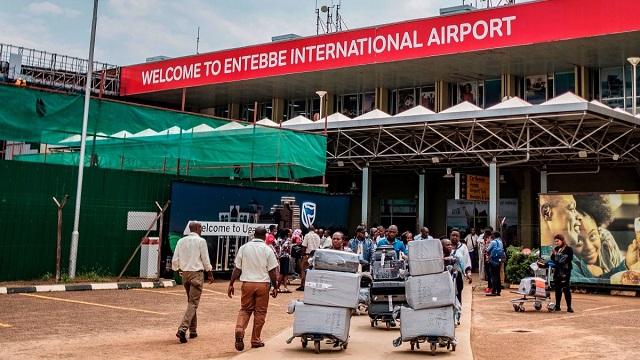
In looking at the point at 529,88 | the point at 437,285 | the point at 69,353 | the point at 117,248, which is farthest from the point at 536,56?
the point at 69,353

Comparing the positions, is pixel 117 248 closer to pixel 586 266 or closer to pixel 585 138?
pixel 586 266

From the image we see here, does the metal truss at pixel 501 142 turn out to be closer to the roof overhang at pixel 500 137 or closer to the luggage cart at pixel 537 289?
the roof overhang at pixel 500 137

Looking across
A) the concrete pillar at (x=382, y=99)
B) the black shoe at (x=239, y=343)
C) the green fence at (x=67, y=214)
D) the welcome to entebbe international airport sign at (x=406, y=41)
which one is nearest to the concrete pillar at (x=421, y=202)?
the concrete pillar at (x=382, y=99)

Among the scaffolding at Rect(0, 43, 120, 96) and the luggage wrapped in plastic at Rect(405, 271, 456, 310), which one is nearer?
the luggage wrapped in plastic at Rect(405, 271, 456, 310)

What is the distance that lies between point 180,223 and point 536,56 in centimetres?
1866

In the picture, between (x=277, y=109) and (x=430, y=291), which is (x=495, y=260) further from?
(x=277, y=109)

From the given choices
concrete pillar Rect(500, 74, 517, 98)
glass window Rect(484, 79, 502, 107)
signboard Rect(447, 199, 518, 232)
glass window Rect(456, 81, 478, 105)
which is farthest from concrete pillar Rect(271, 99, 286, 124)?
concrete pillar Rect(500, 74, 517, 98)

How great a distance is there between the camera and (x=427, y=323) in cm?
900

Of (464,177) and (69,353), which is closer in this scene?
(69,353)

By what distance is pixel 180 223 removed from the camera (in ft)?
63.9

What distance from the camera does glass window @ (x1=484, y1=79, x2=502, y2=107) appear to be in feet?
Answer: 110

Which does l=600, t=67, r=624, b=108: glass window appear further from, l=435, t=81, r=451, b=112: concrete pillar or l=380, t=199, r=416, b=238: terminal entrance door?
l=380, t=199, r=416, b=238: terminal entrance door

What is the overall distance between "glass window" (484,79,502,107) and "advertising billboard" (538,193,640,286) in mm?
14882

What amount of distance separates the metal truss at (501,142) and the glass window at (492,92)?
3.54 m
